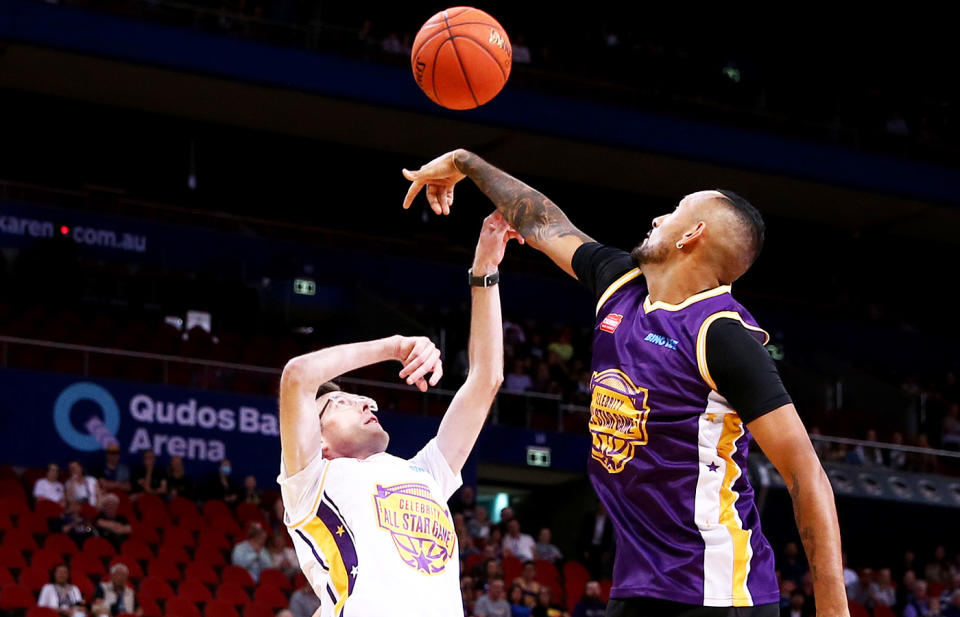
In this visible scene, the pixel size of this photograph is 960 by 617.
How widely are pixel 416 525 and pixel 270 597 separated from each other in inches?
336

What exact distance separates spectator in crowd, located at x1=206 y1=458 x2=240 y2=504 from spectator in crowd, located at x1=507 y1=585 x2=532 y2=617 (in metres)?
3.29

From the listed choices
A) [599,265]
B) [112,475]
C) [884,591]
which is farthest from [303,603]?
[599,265]

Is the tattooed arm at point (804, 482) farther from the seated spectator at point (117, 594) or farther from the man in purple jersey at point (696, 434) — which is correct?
the seated spectator at point (117, 594)

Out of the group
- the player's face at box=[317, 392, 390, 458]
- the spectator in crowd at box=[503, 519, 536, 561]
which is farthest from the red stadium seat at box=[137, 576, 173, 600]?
the player's face at box=[317, 392, 390, 458]

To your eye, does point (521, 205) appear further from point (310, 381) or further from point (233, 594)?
point (233, 594)

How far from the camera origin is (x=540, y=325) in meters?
20.5

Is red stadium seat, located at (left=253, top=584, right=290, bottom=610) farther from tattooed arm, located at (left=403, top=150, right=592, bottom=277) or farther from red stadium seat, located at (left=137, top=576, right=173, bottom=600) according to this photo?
tattooed arm, located at (left=403, top=150, right=592, bottom=277)

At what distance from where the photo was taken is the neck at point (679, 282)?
3.44m

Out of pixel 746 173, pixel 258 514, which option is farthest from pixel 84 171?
pixel 746 173

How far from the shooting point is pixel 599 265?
3752 millimetres

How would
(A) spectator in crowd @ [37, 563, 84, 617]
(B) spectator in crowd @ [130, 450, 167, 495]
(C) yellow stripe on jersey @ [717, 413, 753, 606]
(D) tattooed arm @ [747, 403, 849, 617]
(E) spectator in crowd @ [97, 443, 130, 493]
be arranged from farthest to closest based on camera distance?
(B) spectator in crowd @ [130, 450, 167, 495], (E) spectator in crowd @ [97, 443, 130, 493], (A) spectator in crowd @ [37, 563, 84, 617], (C) yellow stripe on jersey @ [717, 413, 753, 606], (D) tattooed arm @ [747, 403, 849, 617]

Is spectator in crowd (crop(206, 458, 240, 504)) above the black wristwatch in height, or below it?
above

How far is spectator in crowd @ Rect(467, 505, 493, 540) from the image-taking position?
49.3 feet

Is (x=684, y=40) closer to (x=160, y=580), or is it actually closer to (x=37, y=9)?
(x=37, y=9)
